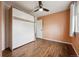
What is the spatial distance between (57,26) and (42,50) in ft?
1.65

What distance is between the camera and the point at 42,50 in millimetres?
1491

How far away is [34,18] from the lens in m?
1.56

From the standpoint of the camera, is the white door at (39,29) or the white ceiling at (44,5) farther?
the white door at (39,29)

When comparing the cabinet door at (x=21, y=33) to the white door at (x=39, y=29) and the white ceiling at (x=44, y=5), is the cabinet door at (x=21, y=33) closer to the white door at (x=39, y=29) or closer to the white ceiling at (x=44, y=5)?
the white door at (x=39, y=29)

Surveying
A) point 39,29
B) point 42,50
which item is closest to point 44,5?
point 39,29

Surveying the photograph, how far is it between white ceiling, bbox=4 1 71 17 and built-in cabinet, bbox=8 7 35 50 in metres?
0.08

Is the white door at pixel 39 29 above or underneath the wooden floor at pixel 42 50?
above

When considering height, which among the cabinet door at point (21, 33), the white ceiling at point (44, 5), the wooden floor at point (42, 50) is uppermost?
the white ceiling at point (44, 5)

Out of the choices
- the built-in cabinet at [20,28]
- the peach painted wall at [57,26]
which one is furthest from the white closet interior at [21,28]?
the peach painted wall at [57,26]

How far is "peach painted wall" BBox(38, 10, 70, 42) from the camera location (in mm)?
1488

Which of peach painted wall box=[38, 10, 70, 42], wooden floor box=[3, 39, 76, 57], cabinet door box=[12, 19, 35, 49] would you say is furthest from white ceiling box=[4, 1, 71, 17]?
wooden floor box=[3, 39, 76, 57]

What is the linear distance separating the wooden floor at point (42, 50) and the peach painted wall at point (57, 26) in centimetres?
11

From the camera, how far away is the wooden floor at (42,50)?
4.61 feet

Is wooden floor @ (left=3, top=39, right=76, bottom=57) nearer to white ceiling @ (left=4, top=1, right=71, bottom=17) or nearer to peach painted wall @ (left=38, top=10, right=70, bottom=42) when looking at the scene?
peach painted wall @ (left=38, top=10, right=70, bottom=42)
